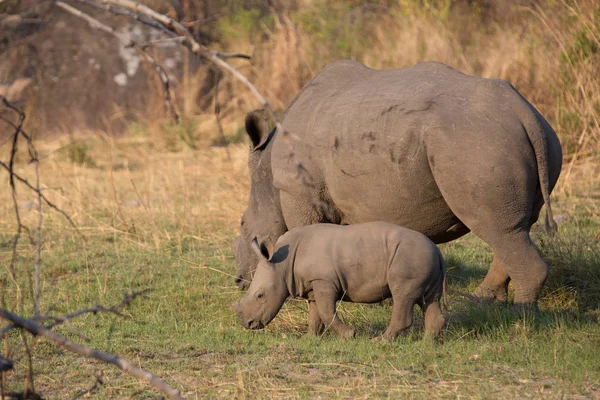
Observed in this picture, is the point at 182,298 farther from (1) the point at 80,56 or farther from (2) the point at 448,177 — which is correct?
(1) the point at 80,56

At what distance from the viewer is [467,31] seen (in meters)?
14.1

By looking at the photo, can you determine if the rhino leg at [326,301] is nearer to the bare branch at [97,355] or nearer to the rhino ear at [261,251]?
the rhino ear at [261,251]

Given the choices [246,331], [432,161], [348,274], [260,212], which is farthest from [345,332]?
[260,212]

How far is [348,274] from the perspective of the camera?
4887 millimetres

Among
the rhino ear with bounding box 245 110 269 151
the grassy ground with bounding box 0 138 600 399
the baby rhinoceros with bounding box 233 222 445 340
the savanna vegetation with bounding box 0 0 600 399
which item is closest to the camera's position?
the grassy ground with bounding box 0 138 600 399

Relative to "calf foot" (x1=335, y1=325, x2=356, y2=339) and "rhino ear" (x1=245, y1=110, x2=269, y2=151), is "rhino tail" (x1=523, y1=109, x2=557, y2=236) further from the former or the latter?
"rhino ear" (x1=245, y1=110, x2=269, y2=151)

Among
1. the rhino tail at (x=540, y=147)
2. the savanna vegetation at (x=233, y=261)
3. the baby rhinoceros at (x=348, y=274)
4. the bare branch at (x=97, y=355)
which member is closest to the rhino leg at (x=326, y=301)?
the baby rhinoceros at (x=348, y=274)

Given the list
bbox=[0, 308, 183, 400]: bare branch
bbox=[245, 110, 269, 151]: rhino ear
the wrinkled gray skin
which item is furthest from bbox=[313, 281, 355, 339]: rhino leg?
bbox=[0, 308, 183, 400]: bare branch

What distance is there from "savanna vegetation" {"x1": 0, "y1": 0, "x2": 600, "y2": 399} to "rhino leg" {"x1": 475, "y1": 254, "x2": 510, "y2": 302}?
181 millimetres

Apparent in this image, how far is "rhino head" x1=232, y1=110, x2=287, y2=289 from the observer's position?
600 cm

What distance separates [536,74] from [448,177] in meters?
5.97

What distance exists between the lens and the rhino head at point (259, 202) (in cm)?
600

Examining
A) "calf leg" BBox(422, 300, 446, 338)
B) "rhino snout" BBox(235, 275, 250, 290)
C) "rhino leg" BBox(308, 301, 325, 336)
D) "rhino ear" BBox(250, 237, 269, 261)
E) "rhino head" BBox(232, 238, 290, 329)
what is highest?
"rhino ear" BBox(250, 237, 269, 261)

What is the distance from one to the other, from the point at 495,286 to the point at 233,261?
7.65 ft
